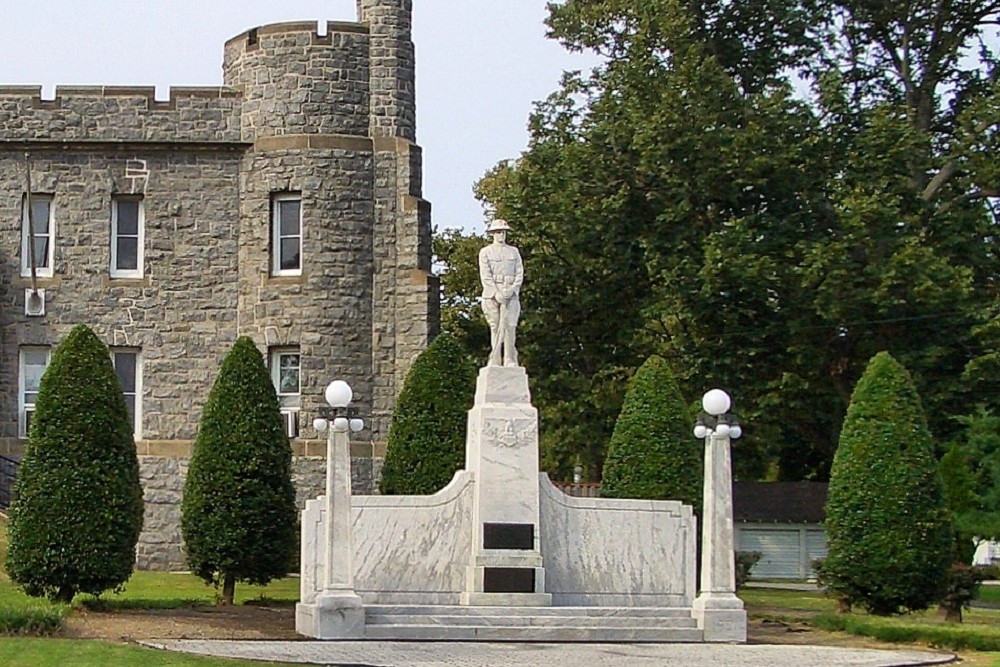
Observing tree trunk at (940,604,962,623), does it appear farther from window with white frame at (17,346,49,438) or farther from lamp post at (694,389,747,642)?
window with white frame at (17,346,49,438)

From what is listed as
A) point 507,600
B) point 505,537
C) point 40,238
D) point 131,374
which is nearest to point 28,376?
point 131,374

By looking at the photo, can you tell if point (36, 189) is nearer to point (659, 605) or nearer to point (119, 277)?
point (119, 277)

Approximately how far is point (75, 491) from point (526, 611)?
19.5 feet

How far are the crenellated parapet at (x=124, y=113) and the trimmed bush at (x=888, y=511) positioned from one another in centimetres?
1374

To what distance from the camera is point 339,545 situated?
66.0ft

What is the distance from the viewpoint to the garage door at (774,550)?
39.4m

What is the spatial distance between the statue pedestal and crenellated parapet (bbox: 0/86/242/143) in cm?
1145

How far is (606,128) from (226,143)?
7.36 meters

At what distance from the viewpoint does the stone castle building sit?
3141 centimetres

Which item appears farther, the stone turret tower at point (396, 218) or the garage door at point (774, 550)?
the garage door at point (774, 550)

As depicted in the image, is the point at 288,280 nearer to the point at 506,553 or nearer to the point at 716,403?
the point at 506,553

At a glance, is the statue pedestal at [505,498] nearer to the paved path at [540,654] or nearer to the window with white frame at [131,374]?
the paved path at [540,654]

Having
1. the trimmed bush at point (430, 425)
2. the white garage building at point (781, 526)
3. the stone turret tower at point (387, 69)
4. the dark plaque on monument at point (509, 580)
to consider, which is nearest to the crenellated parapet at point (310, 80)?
the stone turret tower at point (387, 69)

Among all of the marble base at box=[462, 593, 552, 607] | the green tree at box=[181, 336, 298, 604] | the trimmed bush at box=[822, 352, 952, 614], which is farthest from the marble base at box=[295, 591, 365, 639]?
the trimmed bush at box=[822, 352, 952, 614]
